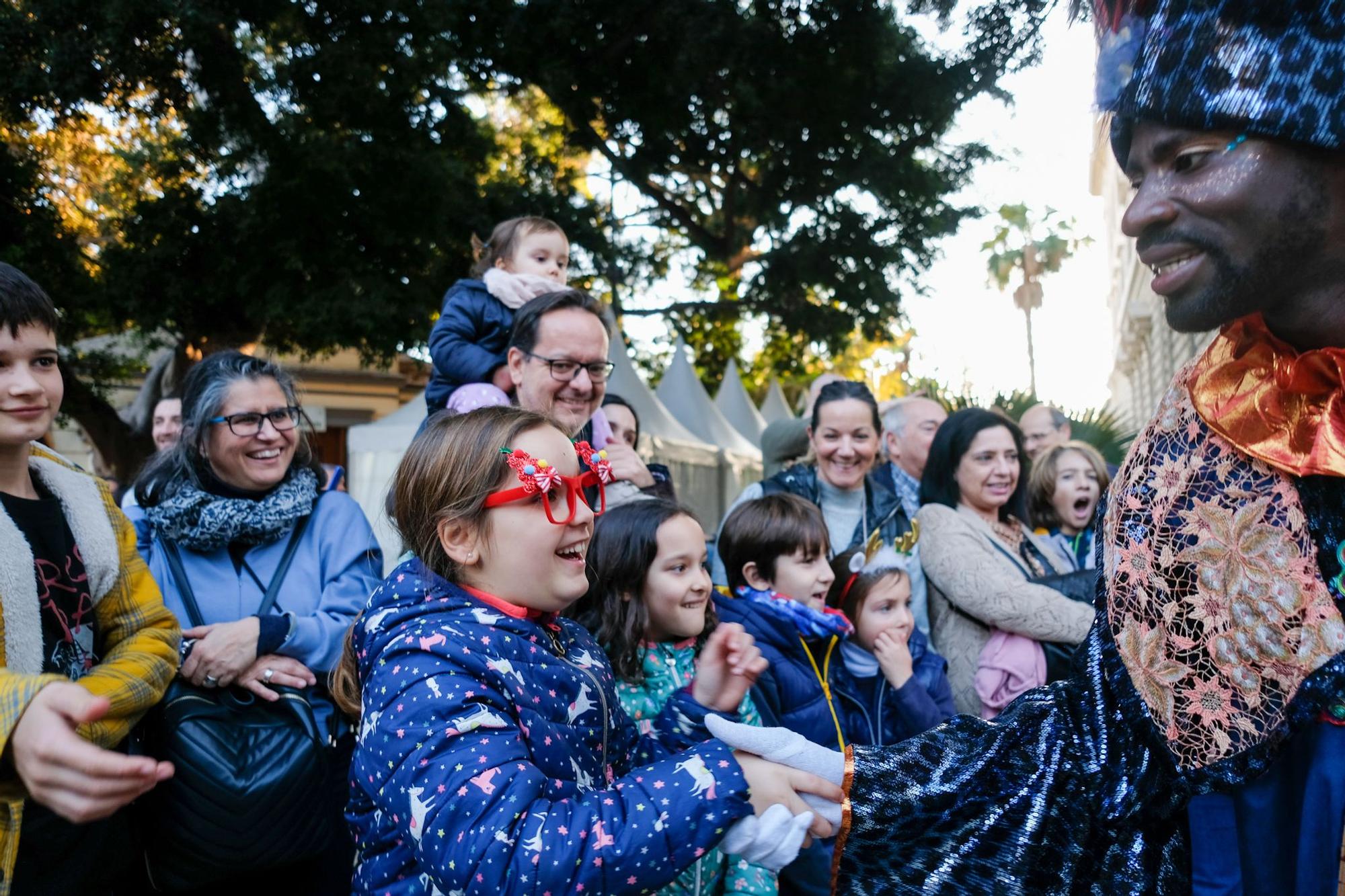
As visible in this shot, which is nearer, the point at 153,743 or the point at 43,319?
the point at 43,319

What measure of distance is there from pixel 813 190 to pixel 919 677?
8.33m

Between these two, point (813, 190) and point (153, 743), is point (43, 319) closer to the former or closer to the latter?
point (153, 743)

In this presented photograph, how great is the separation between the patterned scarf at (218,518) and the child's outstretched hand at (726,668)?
1.53 m

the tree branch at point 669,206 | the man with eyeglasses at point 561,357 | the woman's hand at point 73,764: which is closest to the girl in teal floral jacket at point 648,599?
the man with eyeglasses at point 561,357

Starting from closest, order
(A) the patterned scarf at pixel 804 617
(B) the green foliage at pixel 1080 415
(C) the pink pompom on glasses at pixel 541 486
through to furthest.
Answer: (C) the pink pompom on glasses at pixel 541 486 → (A) the patterned scarf at pixel 804 617 → (B) the green foliage at pixel 1080 415

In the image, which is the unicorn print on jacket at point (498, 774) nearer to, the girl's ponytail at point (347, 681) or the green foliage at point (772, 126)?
the girl's ponytail at point (347, 681)

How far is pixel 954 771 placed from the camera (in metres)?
1.76

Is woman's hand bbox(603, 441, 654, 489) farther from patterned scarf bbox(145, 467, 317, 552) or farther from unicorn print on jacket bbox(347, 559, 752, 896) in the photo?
unicorn print on jacket bbox(347, 559, 752, 896)

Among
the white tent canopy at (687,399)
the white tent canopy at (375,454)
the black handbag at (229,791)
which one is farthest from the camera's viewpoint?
the white tent canopy at (687,399)

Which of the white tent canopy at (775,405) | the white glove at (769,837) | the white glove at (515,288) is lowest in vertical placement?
the white glove at (769,837)

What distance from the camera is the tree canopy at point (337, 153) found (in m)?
8.61

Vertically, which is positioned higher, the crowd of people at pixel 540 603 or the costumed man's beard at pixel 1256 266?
the costumed man's beard at pixel 1256 266

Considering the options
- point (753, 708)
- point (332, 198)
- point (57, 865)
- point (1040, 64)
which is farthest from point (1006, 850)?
point (332, 198)

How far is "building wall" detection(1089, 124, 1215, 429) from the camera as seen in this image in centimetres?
160
